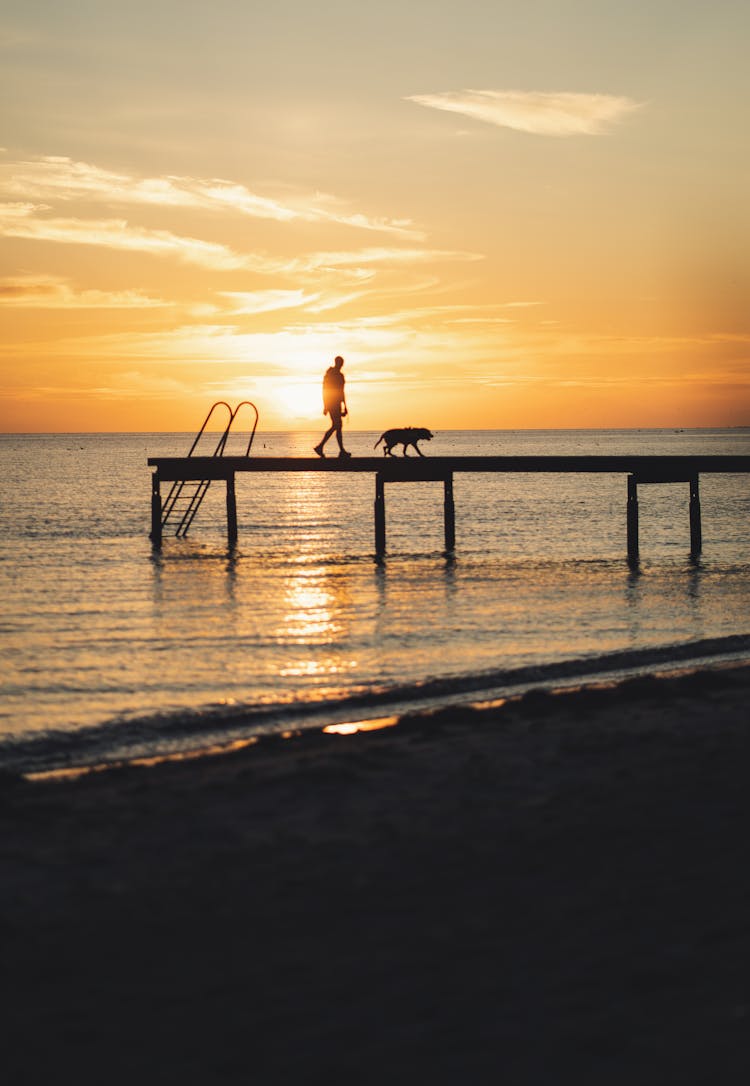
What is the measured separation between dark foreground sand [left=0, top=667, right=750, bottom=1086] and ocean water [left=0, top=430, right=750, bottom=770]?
265cm

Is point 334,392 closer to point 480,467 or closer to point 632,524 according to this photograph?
point 480,467

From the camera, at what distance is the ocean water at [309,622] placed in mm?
11812

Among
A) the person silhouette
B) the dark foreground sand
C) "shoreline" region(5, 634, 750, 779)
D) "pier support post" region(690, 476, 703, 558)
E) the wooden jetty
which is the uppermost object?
the person silhouette

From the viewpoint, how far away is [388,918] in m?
5.53

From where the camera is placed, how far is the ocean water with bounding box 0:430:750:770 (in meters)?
11.8

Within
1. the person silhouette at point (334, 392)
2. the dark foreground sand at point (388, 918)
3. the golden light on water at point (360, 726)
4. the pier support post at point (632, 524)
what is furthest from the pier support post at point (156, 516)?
the dark foreground sand at point (388, 918)

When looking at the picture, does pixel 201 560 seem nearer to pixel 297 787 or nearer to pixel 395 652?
pixel 395 652

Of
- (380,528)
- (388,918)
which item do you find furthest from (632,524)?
Result: (388,918)

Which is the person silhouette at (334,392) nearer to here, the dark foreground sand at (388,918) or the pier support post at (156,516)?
Result: the pier support post at (156,516)

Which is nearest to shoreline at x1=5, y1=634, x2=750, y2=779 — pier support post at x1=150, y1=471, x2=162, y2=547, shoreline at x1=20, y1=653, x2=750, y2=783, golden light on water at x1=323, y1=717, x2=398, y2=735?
shoreline at x1=20, y1=653, x2=750, y2=783

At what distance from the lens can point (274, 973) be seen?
4898mm

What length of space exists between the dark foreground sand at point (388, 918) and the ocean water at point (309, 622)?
2.65 metres

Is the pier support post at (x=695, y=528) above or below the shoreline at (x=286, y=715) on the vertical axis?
above

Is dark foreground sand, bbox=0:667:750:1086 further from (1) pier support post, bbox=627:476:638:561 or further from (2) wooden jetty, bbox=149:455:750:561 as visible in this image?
(1) pier support post, bbox=627:476:638:561
